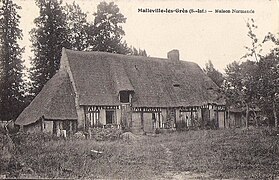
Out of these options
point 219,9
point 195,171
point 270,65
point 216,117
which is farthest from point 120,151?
point 216,117

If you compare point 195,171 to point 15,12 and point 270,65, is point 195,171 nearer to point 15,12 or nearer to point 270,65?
point 270,65

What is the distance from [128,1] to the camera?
1458 cm

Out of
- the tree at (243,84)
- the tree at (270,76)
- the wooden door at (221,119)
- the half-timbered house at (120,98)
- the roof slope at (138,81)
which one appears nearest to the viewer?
the tree at (270,76)

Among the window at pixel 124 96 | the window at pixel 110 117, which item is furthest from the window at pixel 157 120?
the window at pixel 110 117

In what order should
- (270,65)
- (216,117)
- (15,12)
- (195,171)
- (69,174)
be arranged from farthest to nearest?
1. (216,117)
2. (15,12)
3. (270,65)
4. (195,171)
5. (69,174)

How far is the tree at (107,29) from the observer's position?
34344mm

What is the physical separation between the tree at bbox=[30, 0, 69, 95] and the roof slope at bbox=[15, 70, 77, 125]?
4.63m

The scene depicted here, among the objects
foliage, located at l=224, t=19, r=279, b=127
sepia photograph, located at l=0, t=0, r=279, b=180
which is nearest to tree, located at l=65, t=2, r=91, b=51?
sepia photograph, located at l=0, t=0, r=279, b=180

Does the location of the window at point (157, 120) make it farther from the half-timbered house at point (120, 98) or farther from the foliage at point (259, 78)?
the foliage at point (259, 78)

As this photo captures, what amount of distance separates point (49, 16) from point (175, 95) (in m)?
12.0

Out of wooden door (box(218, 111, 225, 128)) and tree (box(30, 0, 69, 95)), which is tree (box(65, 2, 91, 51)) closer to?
tree (box(30, 0, 69, 95))

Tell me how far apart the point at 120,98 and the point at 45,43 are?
8.99 m

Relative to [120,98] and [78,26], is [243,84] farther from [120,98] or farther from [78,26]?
[78,26]

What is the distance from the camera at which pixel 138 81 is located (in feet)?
84.6
